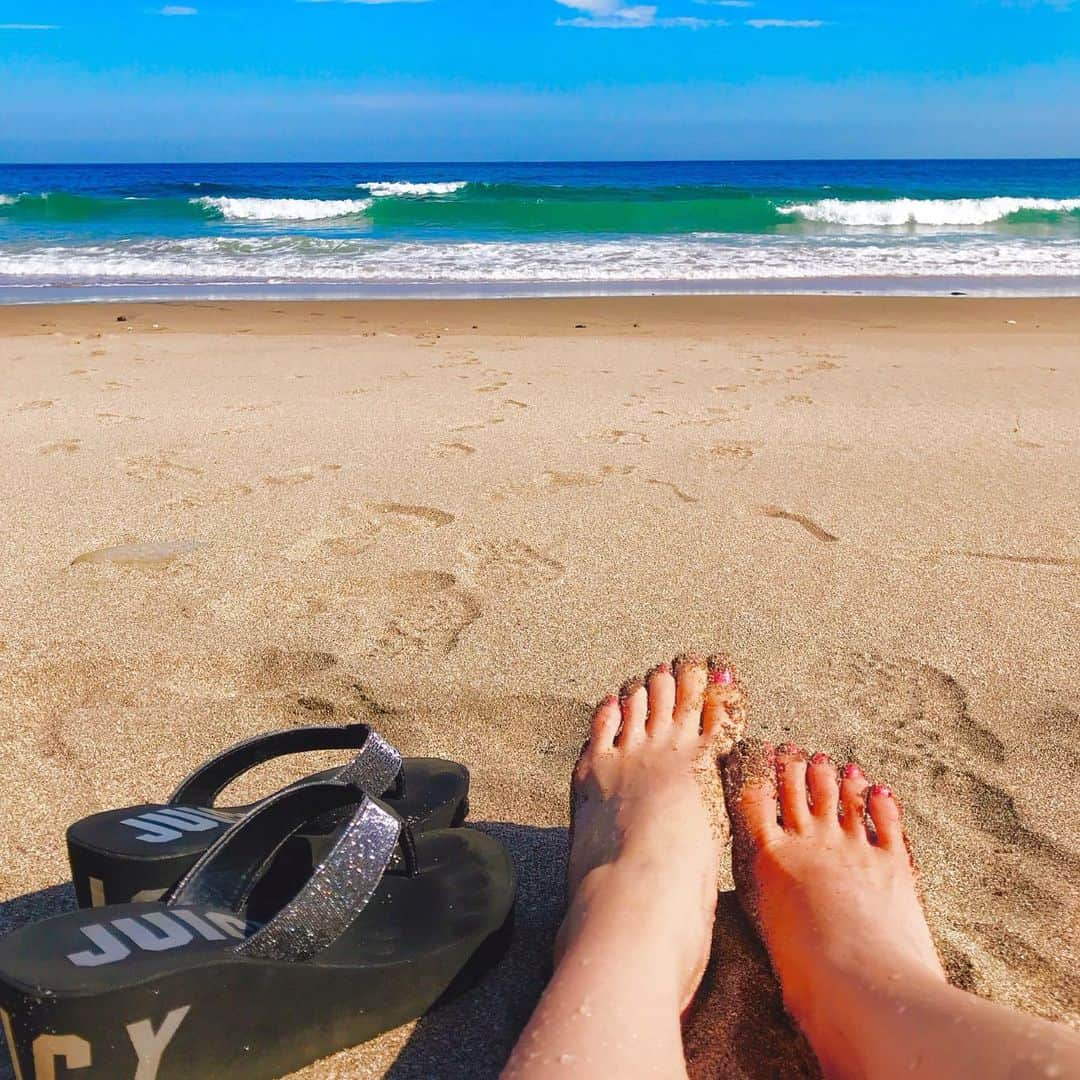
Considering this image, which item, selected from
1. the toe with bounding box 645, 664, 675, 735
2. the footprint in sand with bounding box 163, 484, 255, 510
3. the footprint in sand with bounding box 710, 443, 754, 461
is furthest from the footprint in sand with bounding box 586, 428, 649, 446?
the toe with bounding box 645, 664, 675, 735

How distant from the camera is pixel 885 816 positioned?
5.09ft

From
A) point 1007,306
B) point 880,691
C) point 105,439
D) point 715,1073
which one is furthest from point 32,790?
point 1007,306

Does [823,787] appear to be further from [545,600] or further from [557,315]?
[557,315]

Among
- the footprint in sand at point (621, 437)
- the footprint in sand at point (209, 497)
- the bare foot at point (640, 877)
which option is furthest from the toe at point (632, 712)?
the footprint in sand at point (621, 437)

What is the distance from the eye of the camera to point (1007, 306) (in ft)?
26.7

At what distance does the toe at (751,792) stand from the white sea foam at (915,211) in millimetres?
18797

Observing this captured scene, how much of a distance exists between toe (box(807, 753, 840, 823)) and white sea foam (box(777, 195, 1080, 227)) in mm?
18810

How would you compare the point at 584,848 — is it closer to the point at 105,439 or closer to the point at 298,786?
the point at 298,786

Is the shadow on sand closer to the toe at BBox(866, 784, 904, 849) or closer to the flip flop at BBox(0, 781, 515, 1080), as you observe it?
the flip flop at BBox(0, 781, 515, 1080)

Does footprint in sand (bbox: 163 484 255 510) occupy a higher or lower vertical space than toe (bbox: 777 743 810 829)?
higher

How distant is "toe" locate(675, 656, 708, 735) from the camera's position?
1806mm

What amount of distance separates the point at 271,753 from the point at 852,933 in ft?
2.71

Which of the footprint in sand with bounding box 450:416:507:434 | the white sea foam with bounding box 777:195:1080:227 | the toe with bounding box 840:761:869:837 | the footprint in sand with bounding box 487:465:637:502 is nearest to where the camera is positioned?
the toe with bounding box 840:761:869:837

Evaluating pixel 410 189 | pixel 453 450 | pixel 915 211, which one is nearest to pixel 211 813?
pixel 453 450
